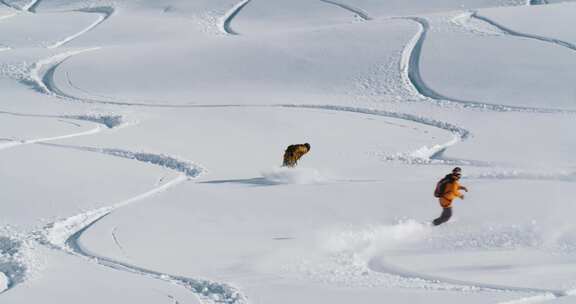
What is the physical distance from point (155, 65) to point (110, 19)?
16.9 metres

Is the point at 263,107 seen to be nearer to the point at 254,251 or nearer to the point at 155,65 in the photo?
the point at 155,65

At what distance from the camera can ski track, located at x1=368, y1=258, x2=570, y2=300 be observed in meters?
9.00

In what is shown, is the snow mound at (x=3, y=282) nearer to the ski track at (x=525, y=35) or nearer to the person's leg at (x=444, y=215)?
the person's leg at (x=444, y=215)

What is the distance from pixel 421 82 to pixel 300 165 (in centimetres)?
953

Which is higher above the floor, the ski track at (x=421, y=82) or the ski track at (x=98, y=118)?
the ski track at (x=421, y=82)

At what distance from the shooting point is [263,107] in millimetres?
23156

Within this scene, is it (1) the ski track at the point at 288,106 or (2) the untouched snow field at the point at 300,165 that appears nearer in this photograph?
(2) the untouched snow field at the point at 300,165

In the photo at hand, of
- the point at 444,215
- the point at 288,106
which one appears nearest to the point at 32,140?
the point at 288,106

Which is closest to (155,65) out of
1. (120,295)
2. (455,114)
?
(455,114)

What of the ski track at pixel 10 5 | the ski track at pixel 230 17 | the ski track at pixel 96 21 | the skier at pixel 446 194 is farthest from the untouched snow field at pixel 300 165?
the ski track at pixel 10 5

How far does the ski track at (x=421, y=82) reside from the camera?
2228cm

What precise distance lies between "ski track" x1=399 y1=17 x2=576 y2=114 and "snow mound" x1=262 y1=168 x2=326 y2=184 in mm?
8683

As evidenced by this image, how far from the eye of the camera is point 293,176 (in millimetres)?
14922

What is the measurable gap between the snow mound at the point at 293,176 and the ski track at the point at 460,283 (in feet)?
14.2
